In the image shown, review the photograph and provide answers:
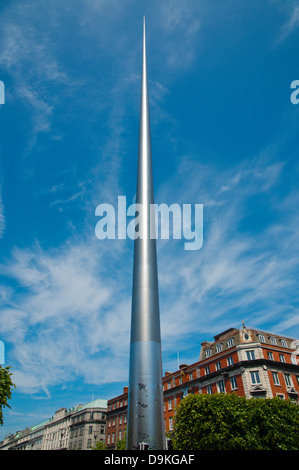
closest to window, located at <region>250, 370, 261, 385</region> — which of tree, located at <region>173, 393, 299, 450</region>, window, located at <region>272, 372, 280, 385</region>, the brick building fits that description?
the brick building

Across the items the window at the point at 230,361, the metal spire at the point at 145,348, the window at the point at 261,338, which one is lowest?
the metal spire at the point at 145,348

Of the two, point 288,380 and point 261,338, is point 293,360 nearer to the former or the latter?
point 288,380

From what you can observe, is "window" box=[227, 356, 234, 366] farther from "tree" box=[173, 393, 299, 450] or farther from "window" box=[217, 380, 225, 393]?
"tree" box=[173, 393, 299, 450]

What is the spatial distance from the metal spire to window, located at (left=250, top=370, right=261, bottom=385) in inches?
1827

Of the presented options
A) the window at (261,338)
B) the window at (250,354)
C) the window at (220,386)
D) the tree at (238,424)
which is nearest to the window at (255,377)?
the window at (250,354)

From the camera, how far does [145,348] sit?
1067cm

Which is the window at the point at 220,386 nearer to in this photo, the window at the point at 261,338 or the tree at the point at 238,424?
the window at the point at 261,338

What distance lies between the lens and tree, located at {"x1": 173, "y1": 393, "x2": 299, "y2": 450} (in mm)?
33531

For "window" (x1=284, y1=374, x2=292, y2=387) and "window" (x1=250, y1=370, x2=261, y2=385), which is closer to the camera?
"window" (x1=250, y1=370, x2=261, y2=385)

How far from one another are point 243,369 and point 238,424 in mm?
17153

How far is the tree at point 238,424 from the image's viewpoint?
33531 millimetres

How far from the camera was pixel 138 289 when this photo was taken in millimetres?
12164
